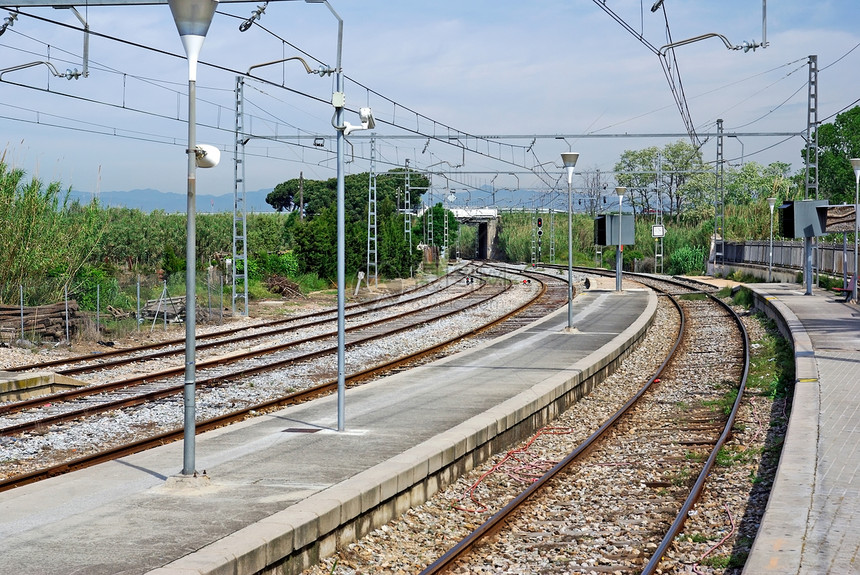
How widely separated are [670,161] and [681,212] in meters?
9.37

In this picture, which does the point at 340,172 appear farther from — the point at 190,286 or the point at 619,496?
the point at 619,496

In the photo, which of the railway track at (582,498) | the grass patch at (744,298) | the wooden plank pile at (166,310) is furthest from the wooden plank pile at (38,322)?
the grass patch at (744,298)

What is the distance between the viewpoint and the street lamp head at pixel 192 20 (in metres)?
7.86

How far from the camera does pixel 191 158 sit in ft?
27.5

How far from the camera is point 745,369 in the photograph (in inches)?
714

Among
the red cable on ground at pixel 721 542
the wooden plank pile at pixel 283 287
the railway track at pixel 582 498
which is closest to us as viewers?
the red cable on ground at pixel 721 542

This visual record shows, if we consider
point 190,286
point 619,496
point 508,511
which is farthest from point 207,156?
point 619,496

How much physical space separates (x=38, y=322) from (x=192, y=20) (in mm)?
16632

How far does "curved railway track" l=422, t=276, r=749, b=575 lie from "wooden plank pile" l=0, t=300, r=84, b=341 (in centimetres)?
1393

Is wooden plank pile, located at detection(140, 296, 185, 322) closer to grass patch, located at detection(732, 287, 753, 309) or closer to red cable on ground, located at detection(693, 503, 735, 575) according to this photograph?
grass patch, located at detection(732, 287, 753, 309)

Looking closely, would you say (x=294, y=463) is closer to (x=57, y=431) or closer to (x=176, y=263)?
(x=57, y=431)

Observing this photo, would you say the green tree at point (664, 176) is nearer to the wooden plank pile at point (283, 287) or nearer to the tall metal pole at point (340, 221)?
the wooden plank pile at point (283, 287)

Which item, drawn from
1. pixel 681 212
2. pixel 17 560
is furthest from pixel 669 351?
pixel 681 212

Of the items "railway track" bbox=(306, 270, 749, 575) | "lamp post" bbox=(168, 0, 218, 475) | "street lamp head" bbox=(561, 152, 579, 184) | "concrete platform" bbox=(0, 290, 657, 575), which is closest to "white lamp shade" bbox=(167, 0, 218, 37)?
"lamp post" bbox=(168, 0, 218, 475)
